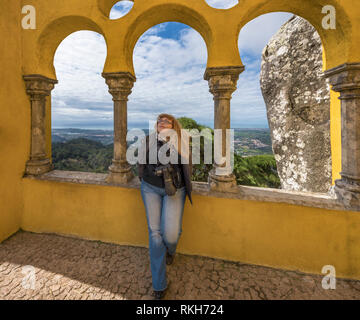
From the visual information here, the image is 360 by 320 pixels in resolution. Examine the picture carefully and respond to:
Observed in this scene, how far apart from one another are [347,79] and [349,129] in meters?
0.62

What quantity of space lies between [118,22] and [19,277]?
3.69 meters

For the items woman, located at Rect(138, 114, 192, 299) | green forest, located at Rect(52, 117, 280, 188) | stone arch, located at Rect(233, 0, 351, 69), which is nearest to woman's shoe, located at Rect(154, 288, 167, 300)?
woman, located at Rect(138, 114, 192, 299)

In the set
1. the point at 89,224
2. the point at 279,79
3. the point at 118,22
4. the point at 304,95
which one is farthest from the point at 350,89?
the point at 89,224

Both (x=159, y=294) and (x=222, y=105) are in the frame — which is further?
(x=222, y=105)

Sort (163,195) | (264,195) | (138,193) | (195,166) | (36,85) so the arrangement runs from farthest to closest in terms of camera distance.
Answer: (195,166) < (36,85) < (138,193) < (264,195) < (163,195)

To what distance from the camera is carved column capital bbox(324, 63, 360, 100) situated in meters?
2.03

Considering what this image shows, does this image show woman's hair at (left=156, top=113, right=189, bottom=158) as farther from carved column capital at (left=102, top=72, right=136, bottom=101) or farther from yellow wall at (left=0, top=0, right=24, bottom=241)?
yellow wall at (left=0, top=0, right=24, bottom=241)

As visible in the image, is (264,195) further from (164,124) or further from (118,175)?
(118,175)

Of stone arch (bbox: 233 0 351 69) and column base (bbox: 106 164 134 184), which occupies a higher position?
stone arch (bbox: 233 0 351 69)

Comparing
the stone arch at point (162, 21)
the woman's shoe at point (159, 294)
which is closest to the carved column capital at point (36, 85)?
the stone arch at point (162, 21)

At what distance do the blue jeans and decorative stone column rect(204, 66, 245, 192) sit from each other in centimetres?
70

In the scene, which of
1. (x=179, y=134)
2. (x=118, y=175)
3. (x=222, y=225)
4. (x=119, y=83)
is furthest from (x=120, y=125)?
(x=222, y=225)

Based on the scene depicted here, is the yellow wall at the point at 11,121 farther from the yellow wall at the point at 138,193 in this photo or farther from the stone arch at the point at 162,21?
the stone arch at the point at 162,21

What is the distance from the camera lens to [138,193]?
2576mm
